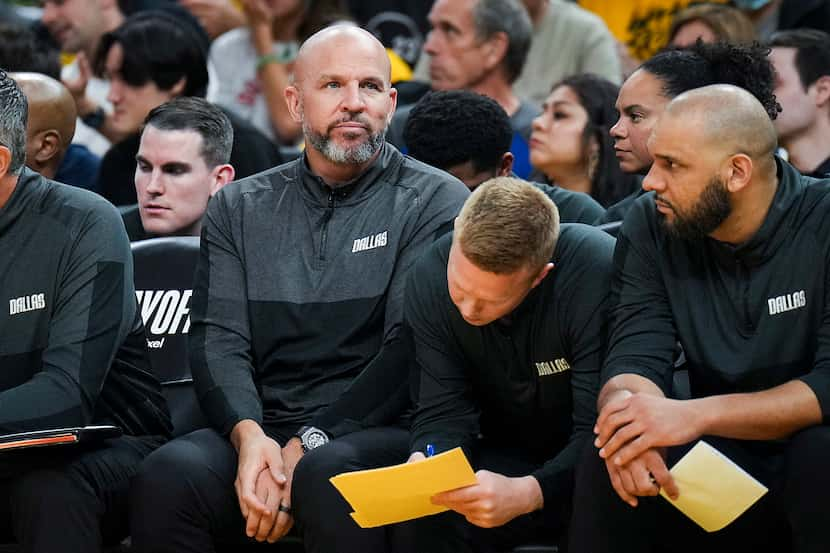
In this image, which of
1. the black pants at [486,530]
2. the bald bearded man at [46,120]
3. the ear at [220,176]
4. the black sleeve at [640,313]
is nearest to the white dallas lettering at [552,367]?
the black sleeve at [640,313]

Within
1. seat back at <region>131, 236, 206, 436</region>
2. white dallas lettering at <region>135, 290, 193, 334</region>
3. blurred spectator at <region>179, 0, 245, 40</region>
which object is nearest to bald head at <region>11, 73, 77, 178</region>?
seat back at <region>131, 236, 206, 436</region>

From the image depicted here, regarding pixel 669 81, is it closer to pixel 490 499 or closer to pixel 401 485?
pixel 490 499

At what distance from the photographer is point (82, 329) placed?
3.71m

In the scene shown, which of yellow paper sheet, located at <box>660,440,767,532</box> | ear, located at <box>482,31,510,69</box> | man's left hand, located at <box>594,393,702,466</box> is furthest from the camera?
ear, located at <box>482,31,510,69</box>

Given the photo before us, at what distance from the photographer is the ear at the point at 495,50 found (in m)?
6.02

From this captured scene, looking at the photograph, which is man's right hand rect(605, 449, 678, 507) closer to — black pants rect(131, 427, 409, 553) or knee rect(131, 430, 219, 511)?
black pants rect(131, 427, 409, 553)

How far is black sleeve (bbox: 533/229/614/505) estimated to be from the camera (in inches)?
135

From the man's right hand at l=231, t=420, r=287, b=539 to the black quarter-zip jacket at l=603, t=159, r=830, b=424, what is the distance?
0.91 metres

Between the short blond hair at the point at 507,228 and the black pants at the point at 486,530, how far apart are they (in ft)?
1.94

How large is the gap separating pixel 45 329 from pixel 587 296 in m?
1.50

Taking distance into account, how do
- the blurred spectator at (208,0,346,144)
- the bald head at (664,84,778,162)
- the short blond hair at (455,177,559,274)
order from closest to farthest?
the short blond hair at (455,177,559,274), the bald head at (664,84,778,162), the blurred spectator at (208,0,346,144)

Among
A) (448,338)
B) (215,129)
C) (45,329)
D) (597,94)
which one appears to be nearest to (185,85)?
(215,129)

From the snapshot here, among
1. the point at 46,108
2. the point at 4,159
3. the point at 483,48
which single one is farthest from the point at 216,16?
the point at 4,159

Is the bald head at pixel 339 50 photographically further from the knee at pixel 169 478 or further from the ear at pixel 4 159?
the knee at pixel 169 478
